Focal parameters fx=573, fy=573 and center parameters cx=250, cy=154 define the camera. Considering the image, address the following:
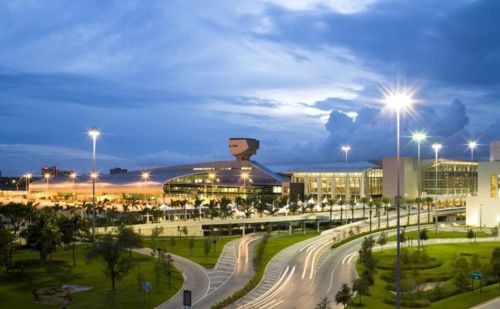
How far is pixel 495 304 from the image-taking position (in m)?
40.5

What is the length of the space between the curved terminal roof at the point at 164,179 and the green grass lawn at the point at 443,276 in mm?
99391

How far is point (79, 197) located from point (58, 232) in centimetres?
12249

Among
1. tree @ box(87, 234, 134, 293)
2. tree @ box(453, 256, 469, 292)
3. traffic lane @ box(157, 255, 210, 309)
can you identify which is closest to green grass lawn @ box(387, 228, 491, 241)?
traffic lane @ box(157, 255, 210, 309)

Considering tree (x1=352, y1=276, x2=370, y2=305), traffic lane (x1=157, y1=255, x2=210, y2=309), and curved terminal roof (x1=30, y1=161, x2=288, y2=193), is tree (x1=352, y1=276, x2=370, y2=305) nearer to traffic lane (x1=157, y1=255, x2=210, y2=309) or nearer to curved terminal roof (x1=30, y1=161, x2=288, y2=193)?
traffic lane (x1=157, y1=255, x2=210, y2=309)

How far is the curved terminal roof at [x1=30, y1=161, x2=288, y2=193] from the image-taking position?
16675 centimetres

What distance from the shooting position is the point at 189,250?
75.7 meters

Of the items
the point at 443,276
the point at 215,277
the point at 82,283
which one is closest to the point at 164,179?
the point at 215,277

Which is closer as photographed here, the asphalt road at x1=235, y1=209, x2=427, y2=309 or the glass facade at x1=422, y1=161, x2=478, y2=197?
the asphalt road at x1=235, y1=209, x2=427, y2=309

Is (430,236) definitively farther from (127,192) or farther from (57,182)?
(57,182)

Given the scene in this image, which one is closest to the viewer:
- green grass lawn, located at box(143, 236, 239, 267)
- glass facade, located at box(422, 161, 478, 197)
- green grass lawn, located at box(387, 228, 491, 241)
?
green grass lawn, located at box(143, 236, 239, 267)

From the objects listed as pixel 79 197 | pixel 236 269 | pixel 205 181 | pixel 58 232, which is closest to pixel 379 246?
pixel 236 269

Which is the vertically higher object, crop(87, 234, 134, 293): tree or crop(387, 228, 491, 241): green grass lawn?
crop(87, 234, 134, 293): tree

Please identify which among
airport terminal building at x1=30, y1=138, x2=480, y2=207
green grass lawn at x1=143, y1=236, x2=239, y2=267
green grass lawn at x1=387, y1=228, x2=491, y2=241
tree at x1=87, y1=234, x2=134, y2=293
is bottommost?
green grass lawn at x1=143, y1=236, x2=239, y2=267

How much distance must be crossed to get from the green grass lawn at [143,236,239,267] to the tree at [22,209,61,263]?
16317 mm
